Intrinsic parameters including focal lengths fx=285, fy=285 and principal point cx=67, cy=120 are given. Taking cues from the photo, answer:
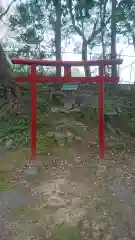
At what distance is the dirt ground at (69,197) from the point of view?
3977mm

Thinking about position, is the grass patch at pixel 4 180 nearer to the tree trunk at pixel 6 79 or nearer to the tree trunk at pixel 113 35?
the tree trunk at pixel 6 79

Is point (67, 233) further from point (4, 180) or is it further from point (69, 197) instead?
point (4, 180)

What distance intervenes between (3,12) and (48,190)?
31.5 ft

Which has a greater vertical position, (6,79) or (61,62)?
(61,62)

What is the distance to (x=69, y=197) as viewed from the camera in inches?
185

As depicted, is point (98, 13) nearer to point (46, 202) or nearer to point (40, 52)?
point (40, 52)

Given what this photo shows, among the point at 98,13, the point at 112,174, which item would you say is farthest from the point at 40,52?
the point at 112,174

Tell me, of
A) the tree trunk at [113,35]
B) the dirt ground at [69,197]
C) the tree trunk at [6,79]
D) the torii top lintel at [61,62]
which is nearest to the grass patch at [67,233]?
the dirt ground at [69,197]

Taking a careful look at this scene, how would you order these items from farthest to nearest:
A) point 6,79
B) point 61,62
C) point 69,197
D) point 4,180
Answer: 1. point 6,79
2. point 61,62
3. point 4,180
4. point 69,197

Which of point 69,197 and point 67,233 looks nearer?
point 67,233

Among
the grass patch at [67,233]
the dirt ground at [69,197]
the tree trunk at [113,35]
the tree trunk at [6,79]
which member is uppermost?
the tree trunk at [113,35]

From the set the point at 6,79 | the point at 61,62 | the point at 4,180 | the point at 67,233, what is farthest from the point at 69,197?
the point at 6,79

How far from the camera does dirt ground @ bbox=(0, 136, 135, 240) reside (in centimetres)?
398

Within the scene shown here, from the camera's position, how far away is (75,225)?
158 inches
